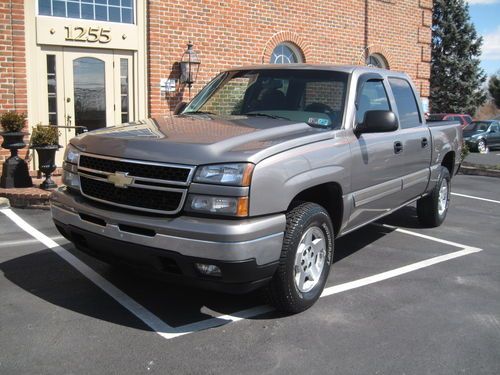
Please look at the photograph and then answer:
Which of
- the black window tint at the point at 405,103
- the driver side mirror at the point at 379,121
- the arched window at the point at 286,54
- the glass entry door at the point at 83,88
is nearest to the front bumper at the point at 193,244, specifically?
the driver side mirror at the point at 379,121

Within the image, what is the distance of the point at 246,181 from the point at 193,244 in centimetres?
51

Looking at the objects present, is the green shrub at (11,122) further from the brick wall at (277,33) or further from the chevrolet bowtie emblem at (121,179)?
the chevrolet bowtie emblem at (121,179)

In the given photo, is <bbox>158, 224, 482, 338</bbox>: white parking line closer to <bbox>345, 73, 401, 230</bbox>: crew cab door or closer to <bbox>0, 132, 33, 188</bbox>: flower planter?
<bbox>345, 73, 401, 230</bbox>: crew cab door

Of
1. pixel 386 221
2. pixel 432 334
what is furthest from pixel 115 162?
pixel 386 221

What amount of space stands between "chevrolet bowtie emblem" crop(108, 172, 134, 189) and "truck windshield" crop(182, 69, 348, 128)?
1.41 m

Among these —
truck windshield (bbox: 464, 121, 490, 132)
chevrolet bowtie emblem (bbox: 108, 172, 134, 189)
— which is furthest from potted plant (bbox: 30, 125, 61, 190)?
truck windshield (bbox: 464, 121, 490, 132)

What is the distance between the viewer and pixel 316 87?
195 inches

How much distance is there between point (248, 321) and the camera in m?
3.94

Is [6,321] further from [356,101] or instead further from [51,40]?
[51,40]

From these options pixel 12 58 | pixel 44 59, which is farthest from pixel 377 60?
pixel 12 58

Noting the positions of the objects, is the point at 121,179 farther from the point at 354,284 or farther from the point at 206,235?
the point at 354,284

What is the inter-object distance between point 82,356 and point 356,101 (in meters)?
3.02

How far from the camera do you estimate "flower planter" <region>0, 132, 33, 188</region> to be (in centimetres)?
830

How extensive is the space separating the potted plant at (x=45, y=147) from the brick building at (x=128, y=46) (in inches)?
52.5
